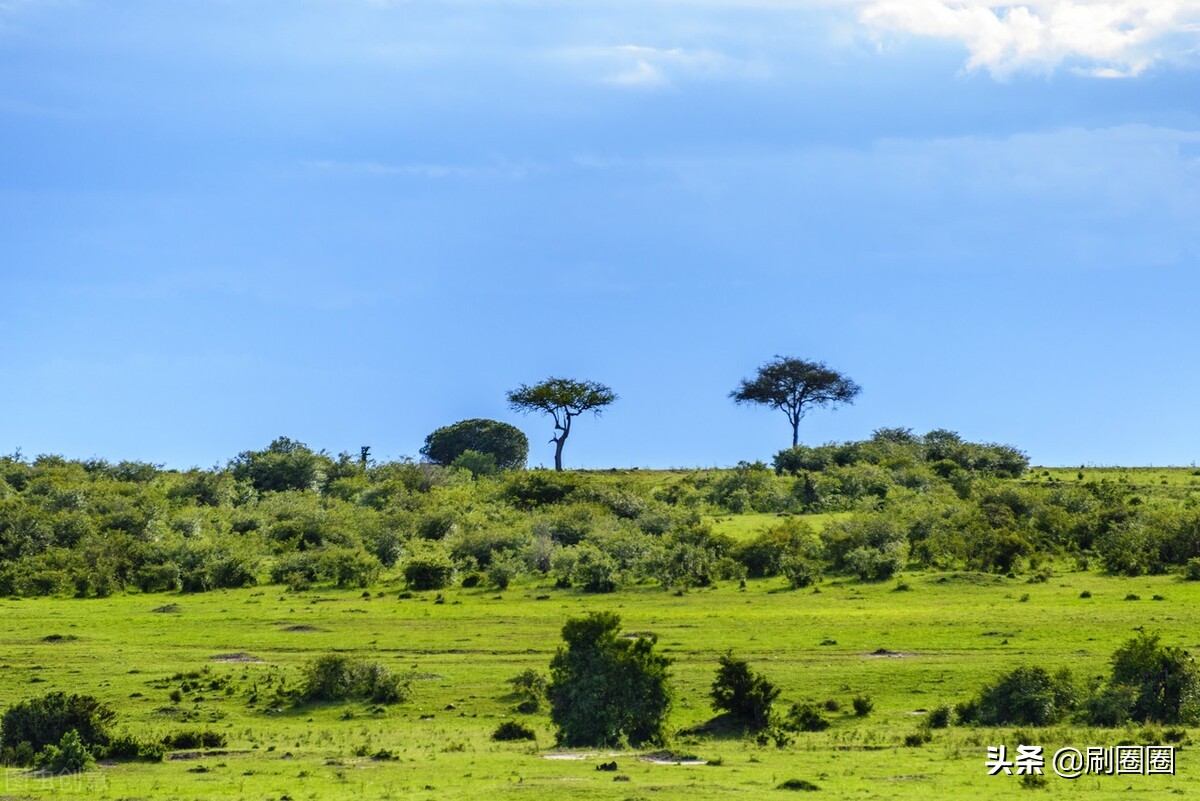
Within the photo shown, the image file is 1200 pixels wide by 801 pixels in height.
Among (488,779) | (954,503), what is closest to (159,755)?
(488,779)

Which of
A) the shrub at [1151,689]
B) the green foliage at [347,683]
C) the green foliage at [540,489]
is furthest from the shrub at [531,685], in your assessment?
the green foliage at [540,489]

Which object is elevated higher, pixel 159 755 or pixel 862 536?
pixel 862 536

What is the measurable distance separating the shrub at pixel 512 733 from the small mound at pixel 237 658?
14.0 m

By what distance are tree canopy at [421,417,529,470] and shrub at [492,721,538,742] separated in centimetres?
8905

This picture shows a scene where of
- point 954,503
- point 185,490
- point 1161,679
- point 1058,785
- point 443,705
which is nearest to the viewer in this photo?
point 1058,785

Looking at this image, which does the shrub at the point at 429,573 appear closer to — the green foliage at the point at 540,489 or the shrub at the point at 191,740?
the green foliage at the point at 540,489

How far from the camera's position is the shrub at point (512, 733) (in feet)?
126

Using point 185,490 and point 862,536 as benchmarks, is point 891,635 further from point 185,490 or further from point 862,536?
point 185,490

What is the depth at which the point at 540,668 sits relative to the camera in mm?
46812

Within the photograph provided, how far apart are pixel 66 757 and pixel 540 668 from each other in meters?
16.4

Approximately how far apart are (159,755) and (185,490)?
64190mm

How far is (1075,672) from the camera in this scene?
43.6m

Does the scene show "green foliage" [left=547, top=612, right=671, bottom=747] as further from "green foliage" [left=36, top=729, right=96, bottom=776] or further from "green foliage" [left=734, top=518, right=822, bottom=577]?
"green foliage" [left=734, top=518, right=822, bottom=577]

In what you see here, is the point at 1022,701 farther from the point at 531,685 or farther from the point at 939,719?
the point at 531,685
